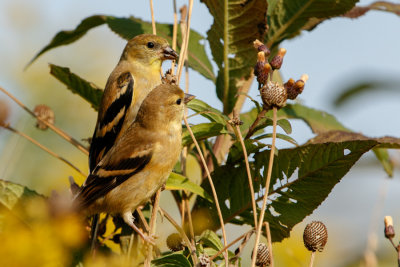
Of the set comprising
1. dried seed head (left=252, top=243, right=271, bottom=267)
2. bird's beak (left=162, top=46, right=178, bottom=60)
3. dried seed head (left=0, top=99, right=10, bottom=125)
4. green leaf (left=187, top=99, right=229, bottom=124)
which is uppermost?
bird's beak (left=162, top=46, right=178, bottom=60)

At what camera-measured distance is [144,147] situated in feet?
10.2

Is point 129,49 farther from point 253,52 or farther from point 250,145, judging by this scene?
point 250,145

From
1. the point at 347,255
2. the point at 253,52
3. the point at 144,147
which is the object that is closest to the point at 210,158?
the point at 144,147

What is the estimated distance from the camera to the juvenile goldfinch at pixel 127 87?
3322 millimetres

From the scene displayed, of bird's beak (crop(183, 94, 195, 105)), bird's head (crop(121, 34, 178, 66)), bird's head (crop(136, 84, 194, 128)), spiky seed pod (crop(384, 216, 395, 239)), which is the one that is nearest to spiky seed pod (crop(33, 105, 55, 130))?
bird's head (crop(136, 84, 194, 128))

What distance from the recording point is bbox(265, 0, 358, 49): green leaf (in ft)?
10.3

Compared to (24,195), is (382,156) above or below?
above

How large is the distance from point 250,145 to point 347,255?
89 cm

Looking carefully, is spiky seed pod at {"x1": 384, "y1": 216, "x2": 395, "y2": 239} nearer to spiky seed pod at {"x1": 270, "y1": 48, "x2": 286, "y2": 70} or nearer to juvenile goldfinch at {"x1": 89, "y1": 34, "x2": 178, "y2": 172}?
spiky seed pod at {"x1": 270, "y1": 48, "x2": 286, "y2": 70}

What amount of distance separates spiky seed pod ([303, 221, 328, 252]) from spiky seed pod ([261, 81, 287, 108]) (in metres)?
0.49

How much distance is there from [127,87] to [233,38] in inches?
34.5

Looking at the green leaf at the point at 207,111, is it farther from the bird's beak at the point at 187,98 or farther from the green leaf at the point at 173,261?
the green leaf at the point at 173,261

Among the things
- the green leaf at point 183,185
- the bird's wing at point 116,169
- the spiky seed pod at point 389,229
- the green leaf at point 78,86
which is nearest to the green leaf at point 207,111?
the green leaf at point 183,185

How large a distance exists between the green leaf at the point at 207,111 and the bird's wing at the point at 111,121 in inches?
27.2
